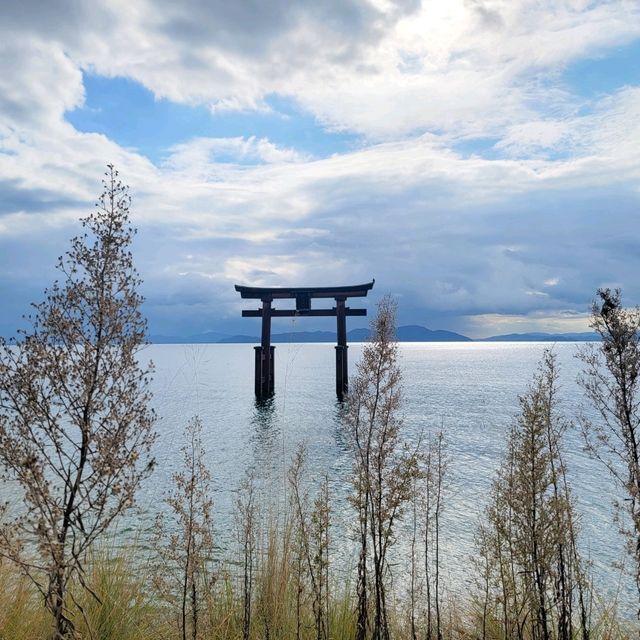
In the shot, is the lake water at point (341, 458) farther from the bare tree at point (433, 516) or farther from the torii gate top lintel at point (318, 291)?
the torii gate top lintel at point (318, 291)

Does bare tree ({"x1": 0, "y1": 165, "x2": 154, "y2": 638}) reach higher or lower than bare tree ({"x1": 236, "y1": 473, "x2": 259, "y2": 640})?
higher

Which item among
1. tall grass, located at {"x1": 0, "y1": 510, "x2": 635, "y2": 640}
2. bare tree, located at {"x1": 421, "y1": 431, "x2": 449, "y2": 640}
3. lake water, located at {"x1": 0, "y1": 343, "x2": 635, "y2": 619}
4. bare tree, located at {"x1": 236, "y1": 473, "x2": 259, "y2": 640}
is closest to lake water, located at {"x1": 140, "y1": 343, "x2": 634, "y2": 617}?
lake water, located at {"x1": 0, "y1": 343, "x2": 635, "y2": 619}

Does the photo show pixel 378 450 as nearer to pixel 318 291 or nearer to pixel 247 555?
pixel 247 555

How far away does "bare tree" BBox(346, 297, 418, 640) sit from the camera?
151 inches

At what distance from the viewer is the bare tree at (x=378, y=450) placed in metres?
3.83

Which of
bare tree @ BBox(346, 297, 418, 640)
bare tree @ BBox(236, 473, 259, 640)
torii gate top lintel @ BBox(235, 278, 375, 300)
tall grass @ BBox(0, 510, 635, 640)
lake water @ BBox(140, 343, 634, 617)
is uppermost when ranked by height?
torii gate top lintel @ BBox(235, 278, 375, 300)

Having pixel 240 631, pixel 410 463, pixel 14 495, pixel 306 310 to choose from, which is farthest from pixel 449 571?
pixel 306 310

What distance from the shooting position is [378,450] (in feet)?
13.5

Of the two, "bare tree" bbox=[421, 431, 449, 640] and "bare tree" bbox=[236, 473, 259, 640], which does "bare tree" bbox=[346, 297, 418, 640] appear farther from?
"bare tree" bbox=[236, 473, 259, 640]

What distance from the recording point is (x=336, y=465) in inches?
811

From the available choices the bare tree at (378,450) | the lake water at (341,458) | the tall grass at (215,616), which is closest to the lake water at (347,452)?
the lake water at (341,458)

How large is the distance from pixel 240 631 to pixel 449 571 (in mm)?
6581

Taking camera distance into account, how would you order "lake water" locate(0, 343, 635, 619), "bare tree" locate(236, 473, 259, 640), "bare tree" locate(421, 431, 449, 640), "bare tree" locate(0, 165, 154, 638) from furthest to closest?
"lake water" locate(0, 343, 635, 619), "bare tree" locate(421, 431, 449, 640), "bare tree" locate(236, 473, 259, 640), "bare tree" locate(0, 165, 154, 638)

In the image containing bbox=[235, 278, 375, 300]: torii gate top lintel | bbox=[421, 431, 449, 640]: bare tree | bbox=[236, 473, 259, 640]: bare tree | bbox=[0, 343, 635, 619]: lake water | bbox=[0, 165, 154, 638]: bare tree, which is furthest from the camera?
bbox=[235, 278, 375, 300]: torii gate top lintel
